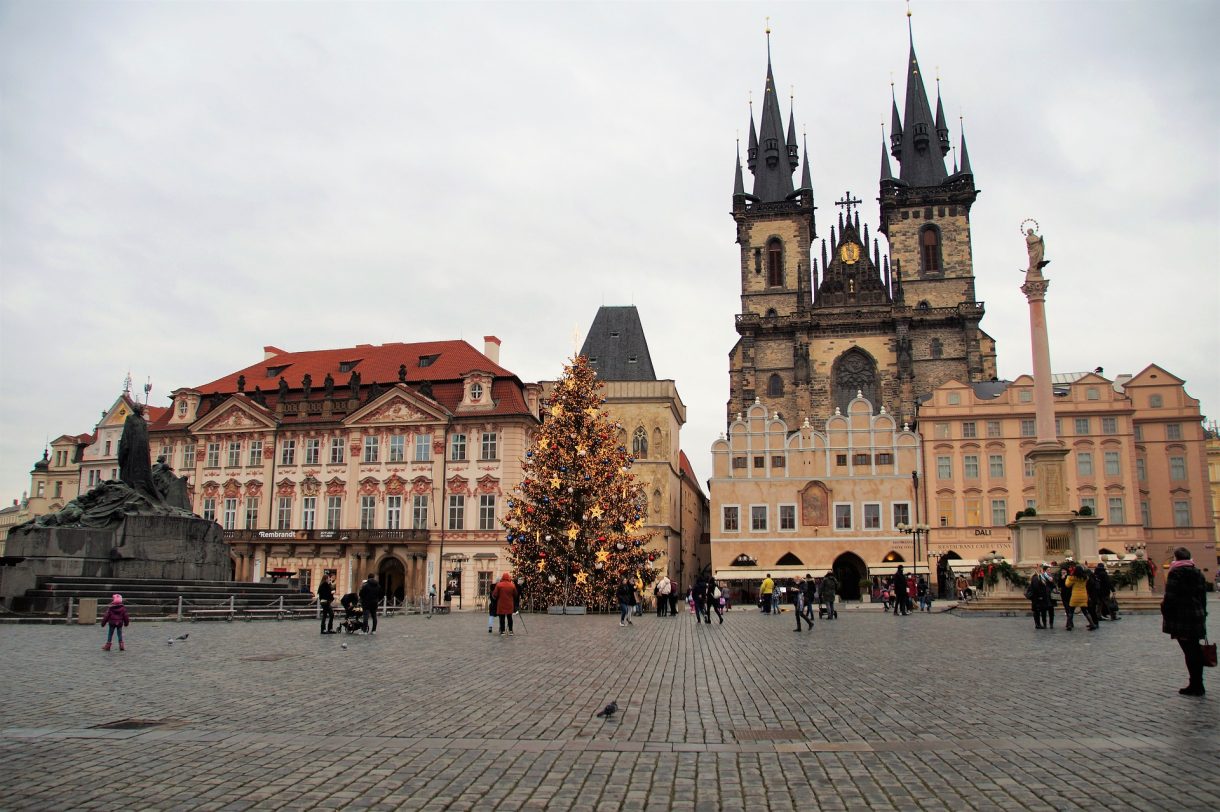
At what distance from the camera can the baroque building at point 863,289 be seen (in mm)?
68250

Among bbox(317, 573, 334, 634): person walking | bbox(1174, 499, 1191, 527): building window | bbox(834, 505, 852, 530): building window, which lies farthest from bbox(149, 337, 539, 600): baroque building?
bbox(1174, 499, 1191, 527): building window

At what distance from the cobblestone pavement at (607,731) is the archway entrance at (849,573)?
39669 millimetres

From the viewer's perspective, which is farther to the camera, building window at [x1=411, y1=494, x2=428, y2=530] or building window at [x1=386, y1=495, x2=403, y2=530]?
building window at [x1=386, y1=495, x2=403, y2=530]

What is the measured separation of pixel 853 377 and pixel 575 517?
132 feet

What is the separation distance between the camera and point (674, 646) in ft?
59.4

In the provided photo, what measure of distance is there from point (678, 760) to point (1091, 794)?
8.43ft

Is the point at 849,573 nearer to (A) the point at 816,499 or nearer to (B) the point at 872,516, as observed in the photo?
(B) the point at 872,516

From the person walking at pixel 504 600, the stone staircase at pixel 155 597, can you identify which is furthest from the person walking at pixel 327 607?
the stone staircase at pixel 155 597

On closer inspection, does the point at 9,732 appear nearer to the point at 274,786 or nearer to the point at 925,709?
the point at 274,786

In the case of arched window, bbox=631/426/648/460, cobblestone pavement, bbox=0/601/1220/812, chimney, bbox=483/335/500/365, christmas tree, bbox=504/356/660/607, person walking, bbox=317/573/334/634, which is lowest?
cobblestone pavement, bbox=0/601/1220/812

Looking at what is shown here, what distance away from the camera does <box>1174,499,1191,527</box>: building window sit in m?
57.2

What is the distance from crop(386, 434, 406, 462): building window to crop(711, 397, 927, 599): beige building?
56.7 ft

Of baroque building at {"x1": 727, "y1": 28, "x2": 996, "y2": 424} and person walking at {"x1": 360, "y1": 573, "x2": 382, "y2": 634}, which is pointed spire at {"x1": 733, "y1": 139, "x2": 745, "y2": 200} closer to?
baroque building at {"x1": 727, "y1": 28, "x2": 996, "y2": 424}

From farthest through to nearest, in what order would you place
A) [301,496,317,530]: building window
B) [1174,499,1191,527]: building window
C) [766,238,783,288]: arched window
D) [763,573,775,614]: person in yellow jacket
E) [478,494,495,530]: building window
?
[766,238,783,288]: arched window
[1174,499,1191,527]: building window
[301,496,317,530]: building window
[478,494,495,530]: building window
[763,573,775,614]: person in yellow jacket
